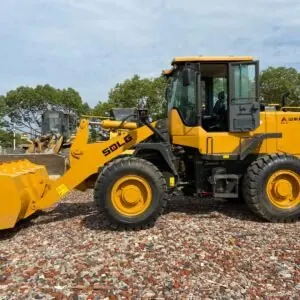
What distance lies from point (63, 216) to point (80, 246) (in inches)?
80.7

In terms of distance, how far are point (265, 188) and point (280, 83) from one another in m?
28.6

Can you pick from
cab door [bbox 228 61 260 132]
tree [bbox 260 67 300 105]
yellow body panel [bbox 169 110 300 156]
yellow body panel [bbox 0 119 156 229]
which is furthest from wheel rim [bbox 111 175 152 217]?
tree [bbox 260 67 300 105]

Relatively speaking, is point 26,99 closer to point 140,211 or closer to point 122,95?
point 122,95

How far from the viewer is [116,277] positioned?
478 cm

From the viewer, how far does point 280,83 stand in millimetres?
33969

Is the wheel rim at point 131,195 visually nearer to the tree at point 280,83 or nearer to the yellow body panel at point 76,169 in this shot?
the yellow body panel at point 76,169

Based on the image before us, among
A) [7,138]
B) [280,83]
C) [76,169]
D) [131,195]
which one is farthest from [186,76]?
[7,138]

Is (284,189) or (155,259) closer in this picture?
(155,259)

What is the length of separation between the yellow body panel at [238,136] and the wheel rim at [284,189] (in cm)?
56

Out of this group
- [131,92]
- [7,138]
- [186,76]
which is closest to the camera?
[186,76]

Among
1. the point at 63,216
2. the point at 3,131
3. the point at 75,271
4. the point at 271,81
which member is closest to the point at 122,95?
the point at 271,81

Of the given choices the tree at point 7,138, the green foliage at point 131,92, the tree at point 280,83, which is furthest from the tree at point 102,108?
the tree at point 7,138

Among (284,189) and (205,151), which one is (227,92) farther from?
(284,189)

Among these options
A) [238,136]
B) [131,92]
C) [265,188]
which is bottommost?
[265,188]
